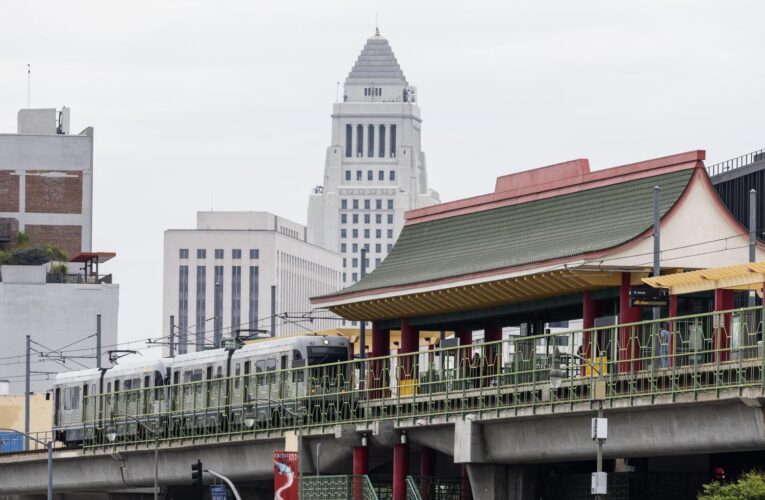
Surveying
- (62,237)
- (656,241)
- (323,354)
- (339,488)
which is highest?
(62,237)

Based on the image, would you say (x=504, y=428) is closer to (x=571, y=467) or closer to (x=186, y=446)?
(x=571, y=467)

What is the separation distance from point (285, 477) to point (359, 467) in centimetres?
229

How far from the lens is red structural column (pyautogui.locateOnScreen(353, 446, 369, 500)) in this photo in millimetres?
59719

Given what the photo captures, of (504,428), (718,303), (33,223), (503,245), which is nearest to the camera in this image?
(718,303)

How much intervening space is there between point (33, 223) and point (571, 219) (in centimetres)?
11998

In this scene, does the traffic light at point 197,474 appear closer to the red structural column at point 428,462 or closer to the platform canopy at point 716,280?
the red structural column at point 428,462

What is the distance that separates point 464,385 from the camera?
178ft

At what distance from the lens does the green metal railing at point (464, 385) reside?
45281 millimetres

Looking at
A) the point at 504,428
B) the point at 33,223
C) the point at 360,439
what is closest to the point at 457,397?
the point at 504,428

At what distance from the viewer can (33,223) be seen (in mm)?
174375

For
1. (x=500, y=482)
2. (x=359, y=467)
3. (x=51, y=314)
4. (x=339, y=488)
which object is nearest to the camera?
(x=500, y=482)

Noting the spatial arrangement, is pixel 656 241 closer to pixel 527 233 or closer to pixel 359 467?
pixel 527 233

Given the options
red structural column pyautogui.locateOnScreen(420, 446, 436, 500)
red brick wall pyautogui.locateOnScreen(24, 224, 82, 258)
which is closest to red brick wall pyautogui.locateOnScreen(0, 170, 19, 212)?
red brick wall pyautogui.locateOnScreen(24, 224, 82, 258)

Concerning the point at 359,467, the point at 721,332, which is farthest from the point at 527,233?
the point at 721,332
